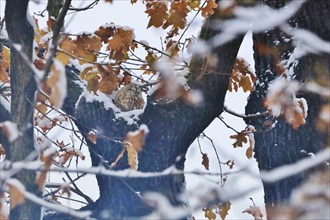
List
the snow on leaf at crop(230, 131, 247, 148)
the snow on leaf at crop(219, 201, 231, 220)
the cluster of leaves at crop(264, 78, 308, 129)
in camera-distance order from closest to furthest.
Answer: the cluster of leaves at crop(264, 78, 308, 129)
the snow on leaf at crop(230, 131, 247, 148)
the snow on leaf at crop(219, 201, 231, 220)

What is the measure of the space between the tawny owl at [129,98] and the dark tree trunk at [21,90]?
898mm

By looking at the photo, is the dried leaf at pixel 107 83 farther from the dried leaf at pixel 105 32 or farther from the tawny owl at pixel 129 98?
the dried leaf at pixel 105 32

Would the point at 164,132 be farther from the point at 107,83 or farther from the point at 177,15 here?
the point at 177,15

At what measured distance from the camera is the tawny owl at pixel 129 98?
3.63m

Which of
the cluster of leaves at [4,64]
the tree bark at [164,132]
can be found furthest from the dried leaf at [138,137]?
the cluster of leaves at [4,64]

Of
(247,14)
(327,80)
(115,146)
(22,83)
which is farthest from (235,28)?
(22,83)

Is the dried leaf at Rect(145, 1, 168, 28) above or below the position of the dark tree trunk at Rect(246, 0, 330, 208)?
above

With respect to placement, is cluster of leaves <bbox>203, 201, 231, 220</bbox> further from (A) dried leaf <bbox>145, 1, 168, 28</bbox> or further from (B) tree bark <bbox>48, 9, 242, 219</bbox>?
(A) dried leaf <bbox>145, 1, 168, 28</bbox>

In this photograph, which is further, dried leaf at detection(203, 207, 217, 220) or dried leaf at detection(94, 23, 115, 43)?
dried leaf at detection(203, 207, 217, 220)

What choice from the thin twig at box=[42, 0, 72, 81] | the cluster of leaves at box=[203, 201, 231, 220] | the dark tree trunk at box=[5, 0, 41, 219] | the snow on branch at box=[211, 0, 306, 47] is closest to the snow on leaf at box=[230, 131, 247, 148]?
the cluster of leaves at box=[203, 201, 231, 220]

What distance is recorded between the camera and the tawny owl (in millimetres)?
3629

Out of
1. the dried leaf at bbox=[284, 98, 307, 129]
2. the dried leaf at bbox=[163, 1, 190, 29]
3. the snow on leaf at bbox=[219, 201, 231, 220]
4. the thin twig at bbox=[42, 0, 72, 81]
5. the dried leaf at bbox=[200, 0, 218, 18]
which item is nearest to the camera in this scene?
the thin twig at bbox=[42, 0, 72, 81]

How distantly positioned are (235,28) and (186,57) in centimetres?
44

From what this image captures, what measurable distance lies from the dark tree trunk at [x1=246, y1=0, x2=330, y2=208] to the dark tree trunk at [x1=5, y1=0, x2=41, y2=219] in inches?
63.6
